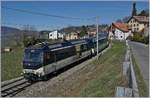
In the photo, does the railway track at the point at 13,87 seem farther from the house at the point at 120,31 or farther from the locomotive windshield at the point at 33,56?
the house at the point at 120,31

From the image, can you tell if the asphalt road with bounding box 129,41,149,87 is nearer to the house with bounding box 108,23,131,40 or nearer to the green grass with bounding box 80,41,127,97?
the green grass with bounding box 80,41,127,97

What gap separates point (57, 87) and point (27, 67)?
428 cm

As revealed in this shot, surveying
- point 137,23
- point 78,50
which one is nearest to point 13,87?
point 78,50

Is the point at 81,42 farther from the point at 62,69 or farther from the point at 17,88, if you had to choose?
the point at 17,88

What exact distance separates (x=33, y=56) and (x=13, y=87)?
3.70 meters

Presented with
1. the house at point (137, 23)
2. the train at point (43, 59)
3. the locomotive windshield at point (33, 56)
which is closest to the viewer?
the train at point (43, 59)

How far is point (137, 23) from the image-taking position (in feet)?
423

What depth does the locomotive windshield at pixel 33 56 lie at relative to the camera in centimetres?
2495

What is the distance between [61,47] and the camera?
3012 cm

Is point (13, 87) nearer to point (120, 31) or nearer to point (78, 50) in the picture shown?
point (78, 50)

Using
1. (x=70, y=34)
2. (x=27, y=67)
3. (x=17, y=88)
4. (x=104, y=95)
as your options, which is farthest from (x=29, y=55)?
(x=70, y=34)

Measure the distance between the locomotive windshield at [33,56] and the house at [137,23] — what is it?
103 m

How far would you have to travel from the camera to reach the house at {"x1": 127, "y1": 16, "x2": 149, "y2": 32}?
4957 inches

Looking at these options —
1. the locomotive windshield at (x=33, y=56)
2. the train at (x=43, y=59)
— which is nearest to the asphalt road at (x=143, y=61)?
the train at (x=43, y=59)
